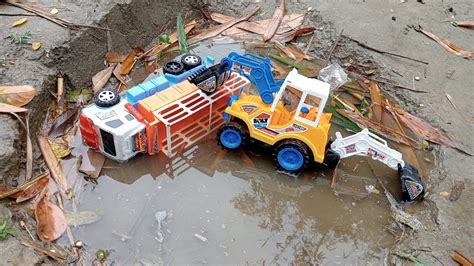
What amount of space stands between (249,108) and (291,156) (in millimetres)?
601

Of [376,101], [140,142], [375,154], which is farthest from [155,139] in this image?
[376,101]

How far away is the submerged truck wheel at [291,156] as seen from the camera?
4.39 meters

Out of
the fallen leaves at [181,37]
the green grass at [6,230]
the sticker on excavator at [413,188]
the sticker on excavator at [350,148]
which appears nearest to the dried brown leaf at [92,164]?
the green grass at [6,230]

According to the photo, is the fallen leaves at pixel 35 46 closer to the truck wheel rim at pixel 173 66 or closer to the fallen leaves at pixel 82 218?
the truck wheel rim at pixel 173 66

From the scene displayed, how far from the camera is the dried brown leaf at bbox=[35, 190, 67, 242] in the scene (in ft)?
12.3

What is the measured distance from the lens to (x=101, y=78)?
17.3 ft

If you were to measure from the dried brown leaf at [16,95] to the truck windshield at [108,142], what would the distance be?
0.82 m

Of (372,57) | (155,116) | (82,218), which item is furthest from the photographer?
(372,57)

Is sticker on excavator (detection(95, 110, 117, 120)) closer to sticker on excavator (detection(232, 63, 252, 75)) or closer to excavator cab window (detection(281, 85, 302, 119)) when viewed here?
sticker on excavator (detection(232, 63, 252, 75))

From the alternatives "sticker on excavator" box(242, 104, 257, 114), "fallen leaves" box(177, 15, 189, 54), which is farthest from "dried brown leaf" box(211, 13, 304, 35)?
"sticker on excavator" box(242, 104, 257, 114)

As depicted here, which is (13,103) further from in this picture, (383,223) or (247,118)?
(383,223)

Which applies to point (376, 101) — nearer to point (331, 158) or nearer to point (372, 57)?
point (372, 57)

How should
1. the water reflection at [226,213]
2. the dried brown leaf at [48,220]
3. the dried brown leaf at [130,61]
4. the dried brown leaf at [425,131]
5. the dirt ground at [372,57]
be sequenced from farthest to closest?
the dried brown leaf at [130,61] → the dried brown leaf at [425,131] → the dirt ground at [372,57] → the water reflection at [226,213] → the dried brown leaf at [48,220]

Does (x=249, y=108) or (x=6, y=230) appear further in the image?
(x=249, y=108)
